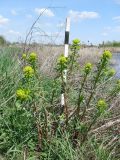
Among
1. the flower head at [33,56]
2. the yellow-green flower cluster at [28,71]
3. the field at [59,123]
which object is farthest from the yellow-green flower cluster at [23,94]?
the flower head at [33,56]

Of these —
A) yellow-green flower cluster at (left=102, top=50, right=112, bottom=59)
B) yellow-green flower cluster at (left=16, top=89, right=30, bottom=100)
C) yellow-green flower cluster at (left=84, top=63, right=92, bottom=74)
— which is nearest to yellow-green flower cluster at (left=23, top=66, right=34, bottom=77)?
yellow-green flower cluster at (left=16, top=89, right=30, bottom=100)

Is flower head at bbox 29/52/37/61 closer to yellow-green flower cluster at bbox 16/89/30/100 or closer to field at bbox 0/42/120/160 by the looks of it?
field at bbox 0/42/120/160

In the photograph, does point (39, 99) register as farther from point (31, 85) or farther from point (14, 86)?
point (14, 86)

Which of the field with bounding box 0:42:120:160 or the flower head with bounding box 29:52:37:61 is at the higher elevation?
the flower head with bounding box 29:52:37:61

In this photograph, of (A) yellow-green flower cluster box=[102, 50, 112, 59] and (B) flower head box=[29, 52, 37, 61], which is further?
(B) flower head box=[29, 52, 37, 61]

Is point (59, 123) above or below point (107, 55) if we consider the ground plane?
below

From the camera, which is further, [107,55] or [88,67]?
[88,67]

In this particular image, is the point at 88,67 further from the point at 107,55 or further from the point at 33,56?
the point at 33,56

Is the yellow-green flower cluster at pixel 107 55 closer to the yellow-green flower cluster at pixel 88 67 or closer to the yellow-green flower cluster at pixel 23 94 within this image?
the yellow-green flower cluster at pixel 88 67

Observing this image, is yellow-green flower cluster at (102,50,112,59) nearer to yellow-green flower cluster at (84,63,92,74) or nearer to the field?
the field

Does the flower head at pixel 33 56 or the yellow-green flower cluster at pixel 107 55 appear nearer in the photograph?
the yellow-green flower cluster at pixel 107 55

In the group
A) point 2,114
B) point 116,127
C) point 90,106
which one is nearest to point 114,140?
point 116,127

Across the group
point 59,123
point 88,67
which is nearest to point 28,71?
point 88,67

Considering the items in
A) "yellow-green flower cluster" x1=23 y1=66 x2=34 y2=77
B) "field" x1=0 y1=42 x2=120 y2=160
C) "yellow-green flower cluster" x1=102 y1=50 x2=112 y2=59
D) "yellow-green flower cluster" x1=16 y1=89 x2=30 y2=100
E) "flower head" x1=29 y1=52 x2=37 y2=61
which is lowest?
"field" x1=0 y1=42 x2=120 y2=160
